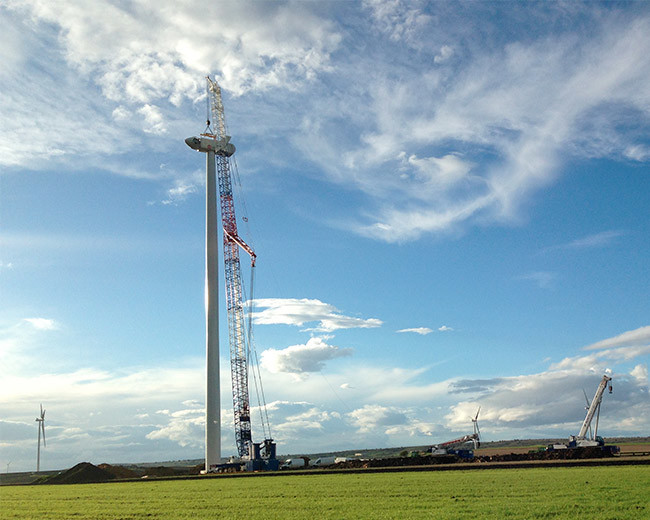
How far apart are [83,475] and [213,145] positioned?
6561 centimetres

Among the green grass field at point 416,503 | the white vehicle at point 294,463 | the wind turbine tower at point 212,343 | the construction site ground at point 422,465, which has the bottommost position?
the white vehicle at point 294,463

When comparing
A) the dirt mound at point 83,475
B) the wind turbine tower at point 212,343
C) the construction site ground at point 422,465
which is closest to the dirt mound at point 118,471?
the construction site ground at point 422,465

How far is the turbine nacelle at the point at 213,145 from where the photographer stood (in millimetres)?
118188

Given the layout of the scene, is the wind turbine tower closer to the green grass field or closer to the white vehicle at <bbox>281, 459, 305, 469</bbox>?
the white vehicle at <bbox>281, 459, 305, 469</bbox>

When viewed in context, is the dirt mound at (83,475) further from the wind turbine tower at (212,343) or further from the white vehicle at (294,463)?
the white vehicle at (294,463)

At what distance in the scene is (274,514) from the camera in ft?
92.1

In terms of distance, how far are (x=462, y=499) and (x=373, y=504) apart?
15.0ft

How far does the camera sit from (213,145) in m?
120

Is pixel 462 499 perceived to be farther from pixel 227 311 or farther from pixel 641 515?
pixel 227 311

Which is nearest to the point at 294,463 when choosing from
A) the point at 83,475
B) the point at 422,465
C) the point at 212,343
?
the point at 212,343

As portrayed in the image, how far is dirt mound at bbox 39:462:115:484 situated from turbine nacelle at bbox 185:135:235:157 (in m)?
62.8

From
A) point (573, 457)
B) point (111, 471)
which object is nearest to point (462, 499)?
point (573, 457)

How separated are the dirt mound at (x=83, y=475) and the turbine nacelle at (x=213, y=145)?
206ft

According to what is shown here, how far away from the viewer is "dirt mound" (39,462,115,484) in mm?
102750
